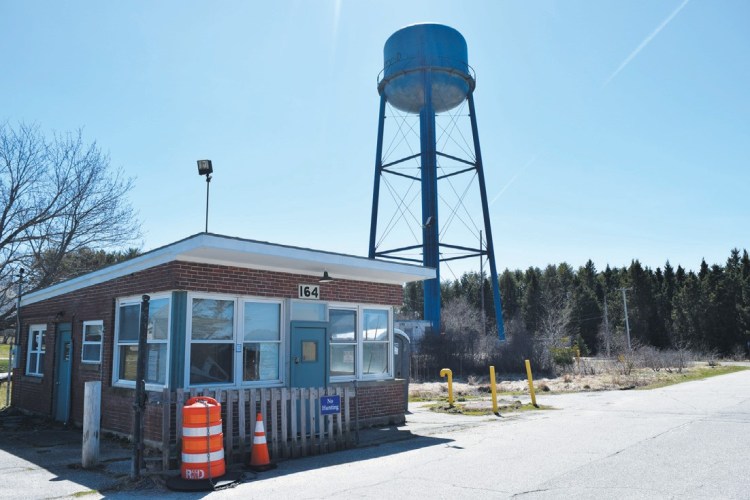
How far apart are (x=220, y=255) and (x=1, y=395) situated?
15756 millimetres

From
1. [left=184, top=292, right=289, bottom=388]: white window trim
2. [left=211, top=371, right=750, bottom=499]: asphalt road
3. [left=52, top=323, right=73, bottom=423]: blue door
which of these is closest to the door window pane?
[left=184, top=292, right=289, bottom=388]: white window trim

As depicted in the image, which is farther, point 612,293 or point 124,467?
point 612,293

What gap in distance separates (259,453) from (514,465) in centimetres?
371

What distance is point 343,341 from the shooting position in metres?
13.5

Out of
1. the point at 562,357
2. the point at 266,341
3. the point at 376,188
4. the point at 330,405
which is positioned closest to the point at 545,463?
the point at 330,405

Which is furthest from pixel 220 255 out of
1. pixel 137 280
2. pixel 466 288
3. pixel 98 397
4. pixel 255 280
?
pixel 466 288

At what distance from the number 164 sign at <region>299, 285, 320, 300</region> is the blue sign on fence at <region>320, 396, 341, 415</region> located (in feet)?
8.61

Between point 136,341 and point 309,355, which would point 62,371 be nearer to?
point 136,341

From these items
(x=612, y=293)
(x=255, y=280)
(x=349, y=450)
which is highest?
(x=612, y=293)

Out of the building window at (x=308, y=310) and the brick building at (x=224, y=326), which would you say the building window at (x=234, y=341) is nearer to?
the brick building at (x=224, y=326)

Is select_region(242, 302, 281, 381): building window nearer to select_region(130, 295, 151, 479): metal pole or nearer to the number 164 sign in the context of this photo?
the number 164 sign

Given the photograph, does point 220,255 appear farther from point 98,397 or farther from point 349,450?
point 349,450

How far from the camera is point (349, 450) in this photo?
10539 millimetres

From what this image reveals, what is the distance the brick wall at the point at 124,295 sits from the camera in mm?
10761
